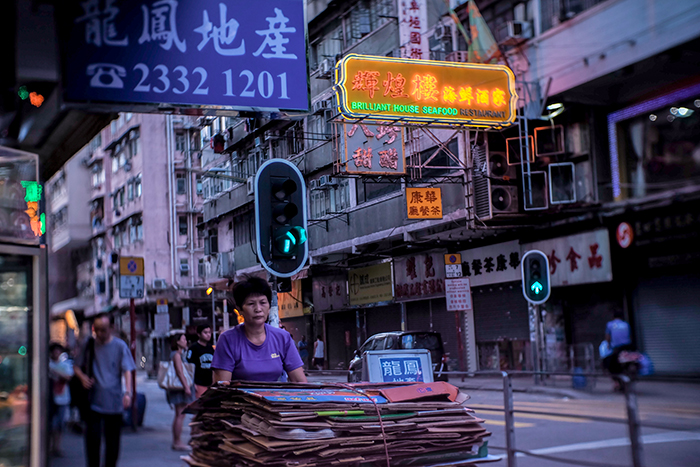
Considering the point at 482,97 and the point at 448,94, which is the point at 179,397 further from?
the point at 482,97

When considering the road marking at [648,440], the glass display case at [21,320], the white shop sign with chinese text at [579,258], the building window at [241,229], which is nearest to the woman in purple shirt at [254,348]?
the glass display case at [21,320]

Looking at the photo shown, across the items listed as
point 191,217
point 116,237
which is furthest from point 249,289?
point 116,237

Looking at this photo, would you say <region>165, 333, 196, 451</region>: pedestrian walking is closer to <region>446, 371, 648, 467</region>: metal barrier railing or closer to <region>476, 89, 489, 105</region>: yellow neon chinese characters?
<region>446, 371, 648, 467</region>: metal barrier railing

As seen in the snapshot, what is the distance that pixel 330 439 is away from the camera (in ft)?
12.0

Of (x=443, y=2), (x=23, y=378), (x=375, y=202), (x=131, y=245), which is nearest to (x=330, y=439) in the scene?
(x=23, y=378)

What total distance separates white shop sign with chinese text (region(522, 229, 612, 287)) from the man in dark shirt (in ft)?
36.6

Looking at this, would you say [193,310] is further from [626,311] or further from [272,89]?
[272,89]

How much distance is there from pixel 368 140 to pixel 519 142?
4081mm

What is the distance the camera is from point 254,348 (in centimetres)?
487

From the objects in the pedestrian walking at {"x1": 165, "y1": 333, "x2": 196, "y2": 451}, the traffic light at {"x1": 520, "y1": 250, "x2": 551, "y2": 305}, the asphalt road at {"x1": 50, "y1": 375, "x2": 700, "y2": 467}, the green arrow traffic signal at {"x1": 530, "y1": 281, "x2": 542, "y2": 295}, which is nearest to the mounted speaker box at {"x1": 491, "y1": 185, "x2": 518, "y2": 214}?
the traffic light at {"x1": 520, "y1": 250, "x2": 551, "y2": 305}

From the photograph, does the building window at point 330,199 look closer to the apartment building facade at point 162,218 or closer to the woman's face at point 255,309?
the apartment building facade at point 162,218

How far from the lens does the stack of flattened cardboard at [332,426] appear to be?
142 inches

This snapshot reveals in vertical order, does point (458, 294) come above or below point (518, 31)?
below

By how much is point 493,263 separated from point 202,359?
47.9ft
